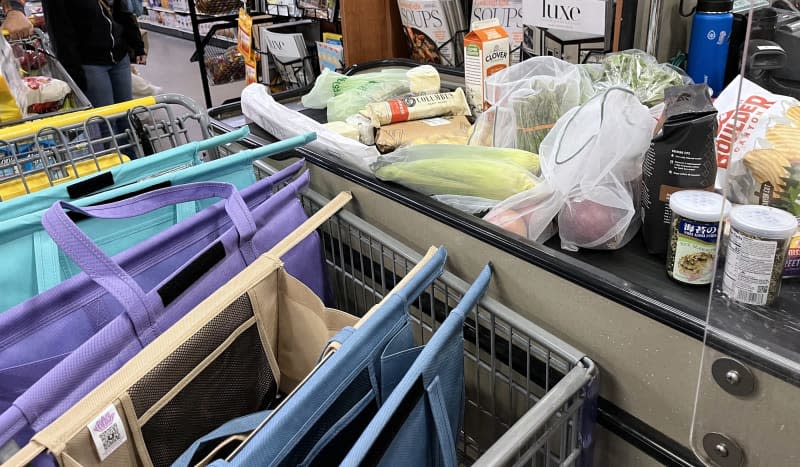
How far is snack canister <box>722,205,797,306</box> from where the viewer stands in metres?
0.66

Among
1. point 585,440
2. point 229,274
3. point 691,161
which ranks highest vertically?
point 691,161

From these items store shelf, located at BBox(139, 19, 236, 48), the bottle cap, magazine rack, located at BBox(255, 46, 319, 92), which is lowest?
store shelf, located at BBox(139, 19, 236, 48)

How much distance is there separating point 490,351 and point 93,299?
0.62 meters

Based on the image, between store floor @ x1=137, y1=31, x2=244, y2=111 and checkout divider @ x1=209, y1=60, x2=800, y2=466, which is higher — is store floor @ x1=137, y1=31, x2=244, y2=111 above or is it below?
below

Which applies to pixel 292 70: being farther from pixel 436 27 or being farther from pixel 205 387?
pixel 205 387

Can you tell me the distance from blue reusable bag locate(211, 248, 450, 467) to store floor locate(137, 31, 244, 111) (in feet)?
13.7

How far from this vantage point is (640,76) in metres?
1.27

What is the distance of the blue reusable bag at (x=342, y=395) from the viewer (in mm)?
646

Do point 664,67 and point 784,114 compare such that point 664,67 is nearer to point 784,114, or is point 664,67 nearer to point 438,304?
point 784,114

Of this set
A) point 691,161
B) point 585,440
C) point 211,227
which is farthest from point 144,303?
point 691,161

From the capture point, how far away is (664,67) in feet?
4.26

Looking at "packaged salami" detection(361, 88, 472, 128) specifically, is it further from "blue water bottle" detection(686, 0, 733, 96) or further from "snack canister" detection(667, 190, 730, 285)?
"snack canister" detection(667, 190, 730, 285)

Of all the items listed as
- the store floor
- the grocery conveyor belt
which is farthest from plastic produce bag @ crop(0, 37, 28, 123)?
the store floor

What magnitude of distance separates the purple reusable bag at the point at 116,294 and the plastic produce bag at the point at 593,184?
43 cm
